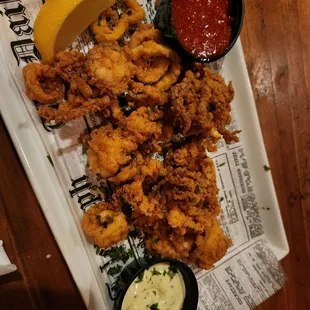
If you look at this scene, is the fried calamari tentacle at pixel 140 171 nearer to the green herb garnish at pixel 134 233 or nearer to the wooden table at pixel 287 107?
the green herb garnish at pixel 134 233

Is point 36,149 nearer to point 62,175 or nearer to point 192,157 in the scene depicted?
point 62,175

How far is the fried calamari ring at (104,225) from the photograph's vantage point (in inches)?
67.2

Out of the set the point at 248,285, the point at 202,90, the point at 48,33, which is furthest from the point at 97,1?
the point at 248,285

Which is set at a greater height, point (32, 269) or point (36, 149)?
point (36, 149)

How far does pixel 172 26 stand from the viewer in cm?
173

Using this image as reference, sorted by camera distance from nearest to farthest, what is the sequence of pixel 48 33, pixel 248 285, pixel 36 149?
pixel 48 33, pixel 36 149, pixel 248 285

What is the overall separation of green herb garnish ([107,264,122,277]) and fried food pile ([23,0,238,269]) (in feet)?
0.53

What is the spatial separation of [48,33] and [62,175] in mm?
592

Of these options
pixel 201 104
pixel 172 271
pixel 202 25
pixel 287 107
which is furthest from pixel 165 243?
pixel 287 107

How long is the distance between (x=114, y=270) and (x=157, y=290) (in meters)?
0.22

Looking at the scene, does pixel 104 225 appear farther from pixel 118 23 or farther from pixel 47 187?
pixel 118 23

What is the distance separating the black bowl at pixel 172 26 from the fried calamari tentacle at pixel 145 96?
0.75 ft

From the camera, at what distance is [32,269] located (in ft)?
5.79

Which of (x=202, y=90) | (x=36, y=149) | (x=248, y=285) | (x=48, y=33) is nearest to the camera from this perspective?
(x=48, y=33)
